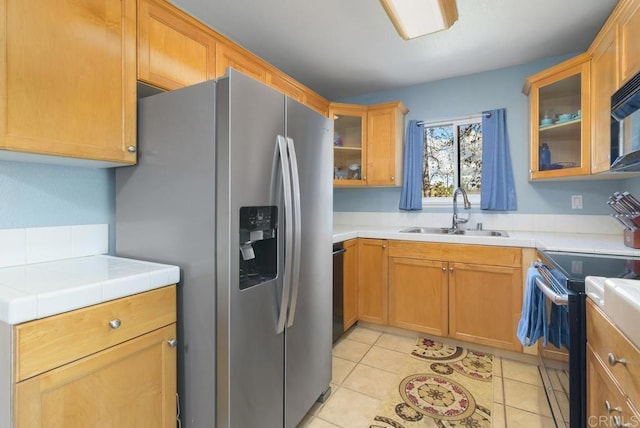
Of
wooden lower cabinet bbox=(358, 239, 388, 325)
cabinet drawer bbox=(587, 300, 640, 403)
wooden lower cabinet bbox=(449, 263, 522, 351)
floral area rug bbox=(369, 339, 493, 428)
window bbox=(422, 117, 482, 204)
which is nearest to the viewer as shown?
cabinet drawer bbox=(587, 300, 640, 403)

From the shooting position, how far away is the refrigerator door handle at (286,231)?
1352 millimetres

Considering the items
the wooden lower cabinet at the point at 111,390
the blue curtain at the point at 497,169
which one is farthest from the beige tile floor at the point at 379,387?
the blue curtain at the point at 497,169

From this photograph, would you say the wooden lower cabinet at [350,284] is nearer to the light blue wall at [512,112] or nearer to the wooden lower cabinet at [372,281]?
the wooden lower cabinet at [372,281]

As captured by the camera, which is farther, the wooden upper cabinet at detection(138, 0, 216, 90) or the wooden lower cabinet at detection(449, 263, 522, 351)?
the wooden lower cabinet at detection(449, 263, 522, 351)

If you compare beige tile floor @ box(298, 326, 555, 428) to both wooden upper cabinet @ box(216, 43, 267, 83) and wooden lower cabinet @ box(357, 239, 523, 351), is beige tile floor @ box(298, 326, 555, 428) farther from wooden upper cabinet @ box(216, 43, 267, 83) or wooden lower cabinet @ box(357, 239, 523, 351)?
wooden upper cabinet @ box(216, 43, 267, 83)

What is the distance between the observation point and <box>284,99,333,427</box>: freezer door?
149 cm

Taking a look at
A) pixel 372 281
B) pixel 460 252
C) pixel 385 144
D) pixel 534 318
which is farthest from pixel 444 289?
pixel 385 144

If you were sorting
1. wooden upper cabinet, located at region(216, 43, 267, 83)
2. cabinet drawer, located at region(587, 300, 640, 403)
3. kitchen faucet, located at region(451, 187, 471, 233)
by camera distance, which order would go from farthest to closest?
kitchen faucet, located at region(451, 187, 471, 233)
wooden upper cabinet, located at region(216, 43, 267, 83)
cabinet drawer, located at region(587, 300, 640, 403)

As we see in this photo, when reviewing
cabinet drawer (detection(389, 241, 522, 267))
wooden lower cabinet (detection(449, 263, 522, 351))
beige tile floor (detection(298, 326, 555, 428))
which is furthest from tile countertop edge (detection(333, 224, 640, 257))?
beige tile floor (detection(298, 326, 555, 428))

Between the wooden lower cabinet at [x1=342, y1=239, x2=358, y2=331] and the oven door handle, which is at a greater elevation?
the oven door handle

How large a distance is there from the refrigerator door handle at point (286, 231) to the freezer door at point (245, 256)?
0.08ft

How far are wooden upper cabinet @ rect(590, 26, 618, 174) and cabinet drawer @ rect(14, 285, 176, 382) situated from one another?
2.46 m

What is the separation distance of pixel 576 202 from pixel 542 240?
32.1 inches

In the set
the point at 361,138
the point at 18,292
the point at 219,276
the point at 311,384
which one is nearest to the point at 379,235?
the point at 361,138
